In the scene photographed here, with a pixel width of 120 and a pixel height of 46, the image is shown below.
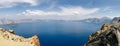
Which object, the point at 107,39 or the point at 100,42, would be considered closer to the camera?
the point at 107,39

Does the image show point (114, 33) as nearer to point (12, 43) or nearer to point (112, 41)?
point (112, 41)

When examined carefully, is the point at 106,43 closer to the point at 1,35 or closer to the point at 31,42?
the point at 31,42

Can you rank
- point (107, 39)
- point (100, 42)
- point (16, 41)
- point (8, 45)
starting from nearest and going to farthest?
point (107, 39)
point (100, 42)
point (8, 45)
point (16, 41)

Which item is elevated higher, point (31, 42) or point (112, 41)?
point (112, 41)

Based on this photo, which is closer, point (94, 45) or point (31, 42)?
point (94, 45)

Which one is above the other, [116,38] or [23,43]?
[116,38]

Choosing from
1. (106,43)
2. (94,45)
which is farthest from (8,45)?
(106,43)

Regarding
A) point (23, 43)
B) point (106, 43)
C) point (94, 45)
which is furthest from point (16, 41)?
point (106, 43)

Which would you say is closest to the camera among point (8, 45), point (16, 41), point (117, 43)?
point (117, 43)

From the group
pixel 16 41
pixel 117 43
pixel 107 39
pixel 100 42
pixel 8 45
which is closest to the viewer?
pixel 117 43
